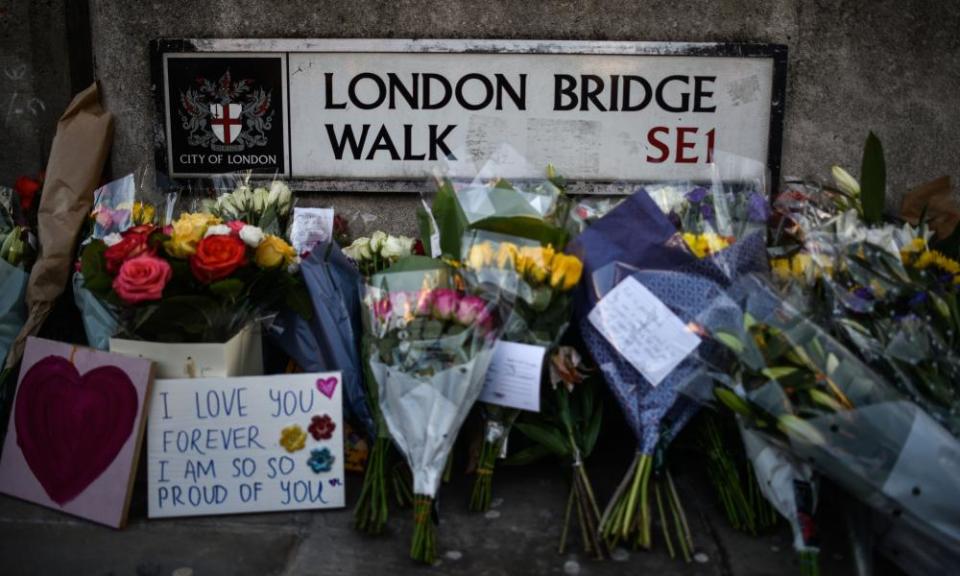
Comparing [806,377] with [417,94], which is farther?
[417,94]

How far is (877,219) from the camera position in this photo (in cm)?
312

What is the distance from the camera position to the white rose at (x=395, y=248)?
11.5 feet

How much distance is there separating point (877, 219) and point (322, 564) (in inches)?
86.1

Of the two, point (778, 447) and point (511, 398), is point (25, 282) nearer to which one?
point (511, 398)

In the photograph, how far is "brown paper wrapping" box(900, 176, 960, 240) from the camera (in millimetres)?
3447

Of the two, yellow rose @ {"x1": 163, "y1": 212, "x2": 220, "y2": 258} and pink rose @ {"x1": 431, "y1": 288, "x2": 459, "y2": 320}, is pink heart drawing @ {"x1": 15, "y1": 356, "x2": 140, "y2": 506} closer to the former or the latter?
yellow rose @ {"x1": 163, "y1": 212, "x2": 220, "y2": 258}

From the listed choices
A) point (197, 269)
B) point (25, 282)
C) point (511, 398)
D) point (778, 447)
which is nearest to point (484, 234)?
point (511, 398)

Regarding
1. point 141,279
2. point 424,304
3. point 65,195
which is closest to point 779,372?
point 424,304

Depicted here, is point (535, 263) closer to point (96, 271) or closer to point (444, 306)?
point (444, 306)

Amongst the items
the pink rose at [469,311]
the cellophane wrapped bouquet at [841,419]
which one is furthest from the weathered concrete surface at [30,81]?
the cellophane wrapped bouquet at [841,419]

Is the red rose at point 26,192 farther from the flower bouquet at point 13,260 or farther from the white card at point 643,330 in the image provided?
the white card at point 643,330

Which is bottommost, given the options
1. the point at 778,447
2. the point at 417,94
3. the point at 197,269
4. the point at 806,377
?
the point at 778,447

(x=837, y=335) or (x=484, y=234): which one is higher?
(x=484, y=234)

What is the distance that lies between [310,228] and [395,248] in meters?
0.45
